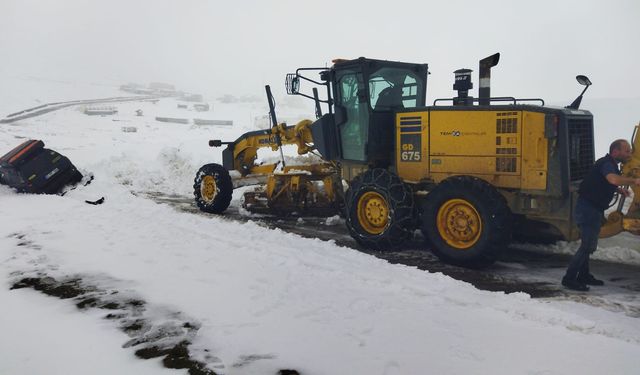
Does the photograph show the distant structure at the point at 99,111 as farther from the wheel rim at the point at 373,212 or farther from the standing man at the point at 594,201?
the standing man at the point at 594,201

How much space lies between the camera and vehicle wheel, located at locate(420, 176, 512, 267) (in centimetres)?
580

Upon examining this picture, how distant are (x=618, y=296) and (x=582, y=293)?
34 cm

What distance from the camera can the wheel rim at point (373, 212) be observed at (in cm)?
700

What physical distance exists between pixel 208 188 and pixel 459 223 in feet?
18.9

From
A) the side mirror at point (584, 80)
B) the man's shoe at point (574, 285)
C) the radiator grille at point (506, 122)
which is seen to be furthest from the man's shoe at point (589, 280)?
the side mirror at point (584, 80)

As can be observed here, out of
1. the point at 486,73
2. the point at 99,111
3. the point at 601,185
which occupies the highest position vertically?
the point at 99,111

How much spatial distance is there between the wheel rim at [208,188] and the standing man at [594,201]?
6859mm

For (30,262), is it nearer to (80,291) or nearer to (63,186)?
(80,291)

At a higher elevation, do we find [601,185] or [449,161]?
[449,161]

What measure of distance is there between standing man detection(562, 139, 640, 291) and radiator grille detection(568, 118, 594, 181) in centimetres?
72

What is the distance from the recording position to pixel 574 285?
5.23 m

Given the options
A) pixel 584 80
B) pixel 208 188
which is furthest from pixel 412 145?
pixel 208 188

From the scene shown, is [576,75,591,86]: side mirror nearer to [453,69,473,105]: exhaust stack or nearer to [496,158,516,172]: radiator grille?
[453,69,473,105]: exhaust stack

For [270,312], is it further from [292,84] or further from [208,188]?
[208,188]
